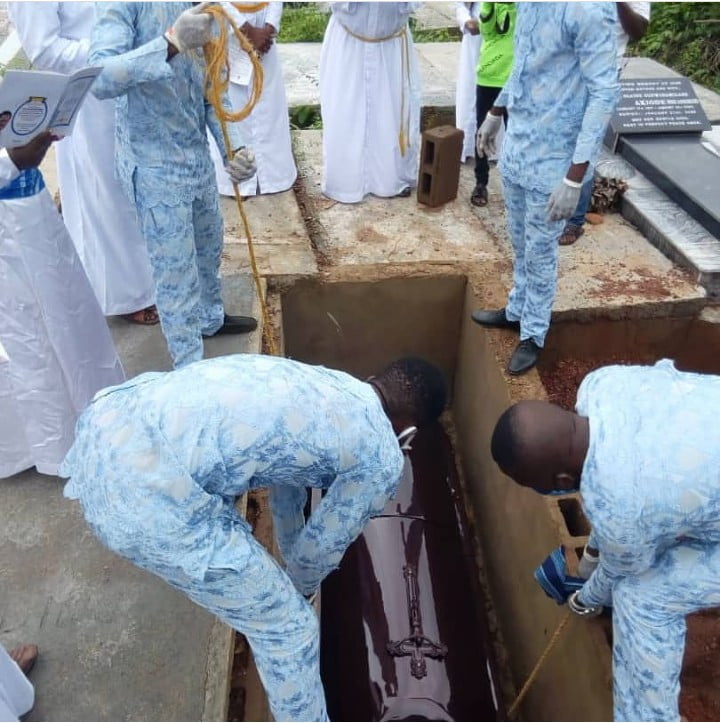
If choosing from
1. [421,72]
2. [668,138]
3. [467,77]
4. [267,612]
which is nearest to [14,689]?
[267,612]

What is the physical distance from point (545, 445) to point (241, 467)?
33.4 inches

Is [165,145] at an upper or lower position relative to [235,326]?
upper

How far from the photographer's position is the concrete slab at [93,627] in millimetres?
2264

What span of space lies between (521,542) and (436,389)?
1779 mm

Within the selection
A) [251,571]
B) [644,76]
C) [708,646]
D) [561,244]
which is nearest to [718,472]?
[251,571]

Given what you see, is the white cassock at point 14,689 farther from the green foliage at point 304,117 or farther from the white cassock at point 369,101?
the green foliage at point 304,117

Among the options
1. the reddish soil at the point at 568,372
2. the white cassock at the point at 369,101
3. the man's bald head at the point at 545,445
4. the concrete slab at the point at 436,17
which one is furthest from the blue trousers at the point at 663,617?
the concrete slab at the point at 436,17

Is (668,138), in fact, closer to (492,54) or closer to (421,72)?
(492,54)

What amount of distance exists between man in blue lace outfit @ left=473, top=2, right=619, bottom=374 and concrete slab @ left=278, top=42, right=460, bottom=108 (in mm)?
3503

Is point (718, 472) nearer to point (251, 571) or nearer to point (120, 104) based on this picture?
point (251, 571)

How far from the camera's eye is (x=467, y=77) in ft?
18.0

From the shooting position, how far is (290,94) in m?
7.10

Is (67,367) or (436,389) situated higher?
(436,389)

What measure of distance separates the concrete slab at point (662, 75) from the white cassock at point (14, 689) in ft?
21.3
